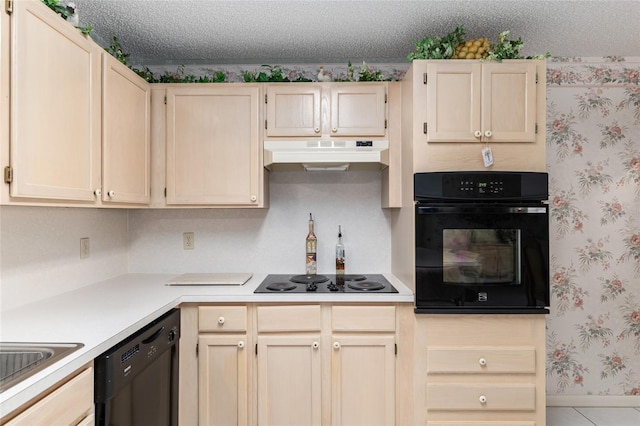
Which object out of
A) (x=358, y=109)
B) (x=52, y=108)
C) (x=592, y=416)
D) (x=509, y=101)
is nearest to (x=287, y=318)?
(x=358, y=109)

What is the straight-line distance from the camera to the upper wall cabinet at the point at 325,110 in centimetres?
223

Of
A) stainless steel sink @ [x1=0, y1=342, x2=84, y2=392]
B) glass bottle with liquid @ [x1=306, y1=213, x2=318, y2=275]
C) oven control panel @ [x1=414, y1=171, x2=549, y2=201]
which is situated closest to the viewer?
stainless steel sink @ [x1=0, y1=342, x2=84, y2=392]

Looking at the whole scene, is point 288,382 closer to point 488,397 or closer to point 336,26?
point 488,397

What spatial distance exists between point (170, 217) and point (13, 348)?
148 cm

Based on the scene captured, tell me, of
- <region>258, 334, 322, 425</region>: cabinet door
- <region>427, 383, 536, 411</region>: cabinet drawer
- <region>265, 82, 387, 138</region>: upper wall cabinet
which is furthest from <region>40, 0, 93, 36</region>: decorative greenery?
<region>427, 383, 536, 411</region>: cabinet drawer

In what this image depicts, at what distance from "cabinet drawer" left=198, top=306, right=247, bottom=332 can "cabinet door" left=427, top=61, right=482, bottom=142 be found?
1.37m

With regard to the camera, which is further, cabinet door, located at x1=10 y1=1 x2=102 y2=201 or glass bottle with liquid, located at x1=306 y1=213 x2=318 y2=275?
glass bottle with liquid, located at x1=306 y1=213 x2=318 y2=275

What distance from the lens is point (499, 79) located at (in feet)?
6.27

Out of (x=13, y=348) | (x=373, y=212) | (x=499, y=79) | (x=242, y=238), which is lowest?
(x=13, y=348)

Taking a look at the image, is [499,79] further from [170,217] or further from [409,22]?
[170,217]

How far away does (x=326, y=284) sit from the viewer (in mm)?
2217

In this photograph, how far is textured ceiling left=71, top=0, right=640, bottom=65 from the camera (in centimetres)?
192

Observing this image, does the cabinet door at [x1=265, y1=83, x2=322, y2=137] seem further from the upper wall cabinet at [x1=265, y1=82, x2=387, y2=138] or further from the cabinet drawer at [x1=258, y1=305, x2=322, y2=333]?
the cabinet drawer at [x1=258, y1=305, x2=322, y2=333]

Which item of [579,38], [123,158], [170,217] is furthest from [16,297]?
[579,38]
